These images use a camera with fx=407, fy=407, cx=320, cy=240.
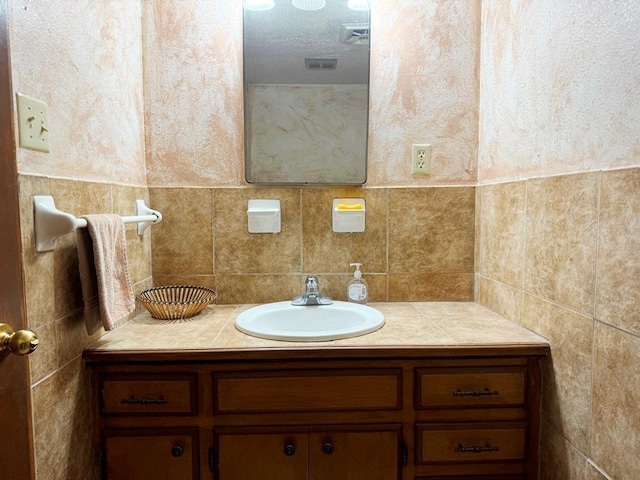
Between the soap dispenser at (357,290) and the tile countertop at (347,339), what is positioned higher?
the soap dispenser at (357,290)

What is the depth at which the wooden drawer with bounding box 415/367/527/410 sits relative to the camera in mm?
1124

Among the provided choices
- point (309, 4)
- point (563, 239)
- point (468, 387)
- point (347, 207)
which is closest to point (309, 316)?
point (347, 207)

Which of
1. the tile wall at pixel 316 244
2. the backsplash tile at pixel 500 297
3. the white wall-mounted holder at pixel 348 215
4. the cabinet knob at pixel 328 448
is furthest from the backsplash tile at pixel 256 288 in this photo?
the backsplash tile at pixel 500 297

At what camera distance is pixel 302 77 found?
149cm

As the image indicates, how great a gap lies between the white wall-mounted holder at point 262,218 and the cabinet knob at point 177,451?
74cm

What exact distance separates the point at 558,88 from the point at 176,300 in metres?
1.37

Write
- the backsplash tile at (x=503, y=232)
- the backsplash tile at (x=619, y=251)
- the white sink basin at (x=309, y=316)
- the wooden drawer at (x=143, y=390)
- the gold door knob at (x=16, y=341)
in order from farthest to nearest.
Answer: the white sink basin at (x=309, y=316) < the backsplash tile at (x=503, y=232) < the wooden drawer at (x=143, y=390) < the backsplash tile at (x=619, y=251) < the gold door knob at (x=16, y=341)

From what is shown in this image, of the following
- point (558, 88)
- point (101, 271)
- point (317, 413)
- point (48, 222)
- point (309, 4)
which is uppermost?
point (309, 4)

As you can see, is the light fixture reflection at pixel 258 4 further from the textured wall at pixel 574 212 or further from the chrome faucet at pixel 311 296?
the chrome faucet at pixel 311 296

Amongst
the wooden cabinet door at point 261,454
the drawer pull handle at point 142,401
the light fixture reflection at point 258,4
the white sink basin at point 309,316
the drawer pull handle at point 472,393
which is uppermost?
the light fixture reflection at point 258,4

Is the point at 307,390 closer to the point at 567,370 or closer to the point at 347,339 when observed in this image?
the point at 347,339

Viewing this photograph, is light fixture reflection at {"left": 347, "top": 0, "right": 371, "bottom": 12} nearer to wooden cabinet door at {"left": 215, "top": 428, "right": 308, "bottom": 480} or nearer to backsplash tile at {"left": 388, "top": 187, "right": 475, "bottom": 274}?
backsplash tile at {"left": 388, "top": 187, "right": 475, "bottom": 274}

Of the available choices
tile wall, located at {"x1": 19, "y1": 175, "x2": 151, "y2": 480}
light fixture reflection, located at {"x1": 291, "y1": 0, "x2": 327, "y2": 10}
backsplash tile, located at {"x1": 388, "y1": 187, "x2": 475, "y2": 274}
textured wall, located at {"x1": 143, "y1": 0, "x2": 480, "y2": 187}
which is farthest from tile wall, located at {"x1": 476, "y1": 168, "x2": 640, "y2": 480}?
tile wall, located at {"x1": 19, "y1": 175, "x2": 151, "y2": 480}

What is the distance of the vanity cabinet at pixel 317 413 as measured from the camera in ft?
3.61
